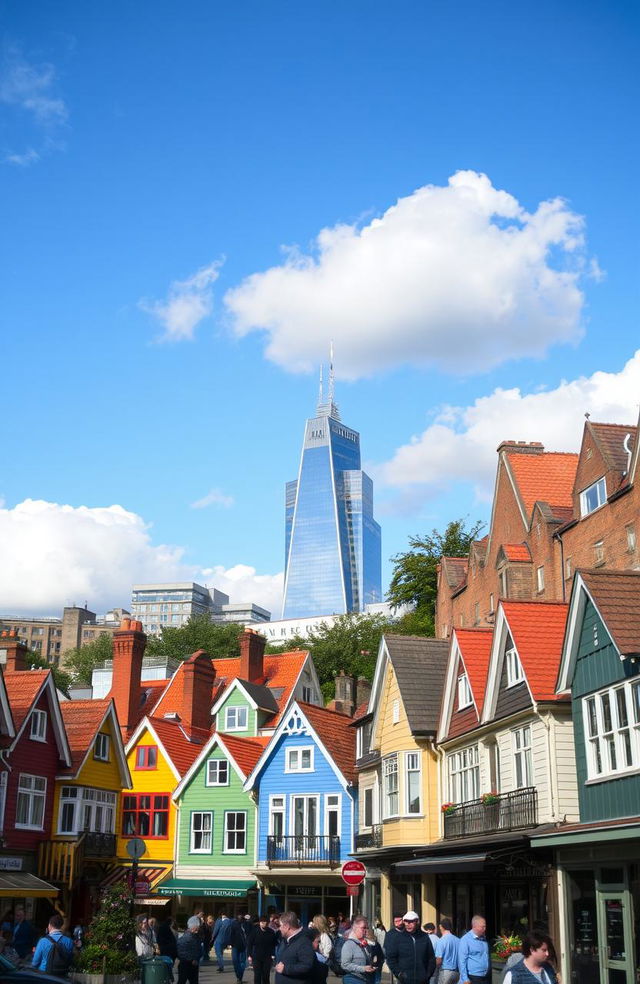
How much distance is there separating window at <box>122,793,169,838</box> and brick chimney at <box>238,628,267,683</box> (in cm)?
1036

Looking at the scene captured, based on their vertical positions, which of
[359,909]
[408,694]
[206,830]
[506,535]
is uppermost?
[506,535]

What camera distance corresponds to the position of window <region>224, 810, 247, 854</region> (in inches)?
1868

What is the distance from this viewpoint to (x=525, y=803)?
24.9 meters

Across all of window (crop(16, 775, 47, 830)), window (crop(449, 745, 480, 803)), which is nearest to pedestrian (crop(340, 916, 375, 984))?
window (crop(449, 745, 480, 803))

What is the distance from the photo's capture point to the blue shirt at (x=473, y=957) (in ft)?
55.5

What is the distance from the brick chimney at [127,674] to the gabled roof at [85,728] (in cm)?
688

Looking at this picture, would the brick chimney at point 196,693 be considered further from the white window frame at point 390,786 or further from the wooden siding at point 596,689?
the wooden siding at point 596,689

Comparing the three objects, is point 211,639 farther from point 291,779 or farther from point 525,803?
point 525,803

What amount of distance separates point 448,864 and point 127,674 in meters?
32.9

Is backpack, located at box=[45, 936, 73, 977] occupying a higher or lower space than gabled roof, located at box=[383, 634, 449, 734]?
lower

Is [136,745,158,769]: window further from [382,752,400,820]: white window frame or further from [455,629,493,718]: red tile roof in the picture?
[455,629,493,718]: red tile roof

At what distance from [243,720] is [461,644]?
25449 millimetres

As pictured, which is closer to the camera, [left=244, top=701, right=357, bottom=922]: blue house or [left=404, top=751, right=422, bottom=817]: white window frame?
[left=404, top=751, right=422, bottom=817]: white window frame

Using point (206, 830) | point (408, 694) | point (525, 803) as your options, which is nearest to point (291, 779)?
point (206, 830)
